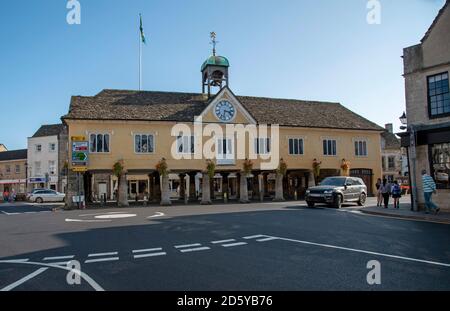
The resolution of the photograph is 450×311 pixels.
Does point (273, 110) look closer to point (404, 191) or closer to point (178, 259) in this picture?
point (404, 191)

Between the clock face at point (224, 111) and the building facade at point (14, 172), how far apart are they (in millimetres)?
41026

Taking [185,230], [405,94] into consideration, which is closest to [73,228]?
[185,230]

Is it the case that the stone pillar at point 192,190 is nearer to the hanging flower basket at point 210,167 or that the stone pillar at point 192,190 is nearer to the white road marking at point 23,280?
the hanging flower basket at point 210,167

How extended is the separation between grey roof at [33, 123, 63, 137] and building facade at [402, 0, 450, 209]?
54310mm

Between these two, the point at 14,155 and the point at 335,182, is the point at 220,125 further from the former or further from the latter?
the point at 14,155

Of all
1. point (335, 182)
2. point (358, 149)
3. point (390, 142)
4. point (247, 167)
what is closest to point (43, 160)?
point (247, 167)

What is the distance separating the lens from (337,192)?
22.6 m

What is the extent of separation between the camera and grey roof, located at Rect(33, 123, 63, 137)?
198 feet

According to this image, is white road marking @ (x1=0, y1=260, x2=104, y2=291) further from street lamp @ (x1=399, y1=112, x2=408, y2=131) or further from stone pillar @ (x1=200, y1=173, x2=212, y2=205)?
stone pillar @ (x1=200, y1=173, x2=212, y2=205)

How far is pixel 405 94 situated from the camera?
747 inches

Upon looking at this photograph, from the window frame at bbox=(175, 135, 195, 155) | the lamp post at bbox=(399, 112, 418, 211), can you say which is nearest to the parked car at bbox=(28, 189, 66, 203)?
the window frame at bbox=(175, 135, 195, 155)

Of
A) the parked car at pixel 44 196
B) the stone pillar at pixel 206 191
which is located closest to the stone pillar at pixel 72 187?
the stone pillar at pixel 206 191
